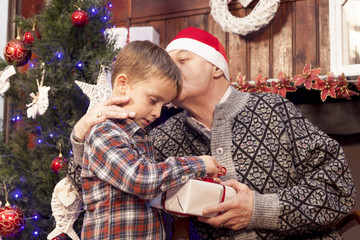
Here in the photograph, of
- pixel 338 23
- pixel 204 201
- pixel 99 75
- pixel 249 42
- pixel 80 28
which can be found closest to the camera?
pixel 204 201

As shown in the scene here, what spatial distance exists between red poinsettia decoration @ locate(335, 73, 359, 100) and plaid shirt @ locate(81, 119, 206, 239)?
1.53 meters

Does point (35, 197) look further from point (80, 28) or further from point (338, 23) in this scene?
point (338, 23)

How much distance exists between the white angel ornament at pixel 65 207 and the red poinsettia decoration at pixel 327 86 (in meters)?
1.57

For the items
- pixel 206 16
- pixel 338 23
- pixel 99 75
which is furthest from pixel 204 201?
pixel 206 16

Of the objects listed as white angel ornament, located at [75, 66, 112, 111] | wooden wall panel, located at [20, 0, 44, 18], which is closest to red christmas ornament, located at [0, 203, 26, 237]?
white angel ornament, located at [75, 66, 112, 111]

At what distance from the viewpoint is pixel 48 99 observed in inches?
97.3

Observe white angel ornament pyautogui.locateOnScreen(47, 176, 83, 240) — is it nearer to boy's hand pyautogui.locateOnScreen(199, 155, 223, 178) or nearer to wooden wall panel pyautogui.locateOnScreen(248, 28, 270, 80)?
boy's hand pyautogui.locateOnScreen(199, 155, 223, 178)

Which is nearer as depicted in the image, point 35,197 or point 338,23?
point 35,197

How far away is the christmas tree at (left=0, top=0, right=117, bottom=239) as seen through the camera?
2441 mm

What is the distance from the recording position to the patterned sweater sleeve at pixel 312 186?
1.55 meters

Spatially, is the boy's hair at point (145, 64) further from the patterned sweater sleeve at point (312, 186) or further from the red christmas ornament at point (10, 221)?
the red christmas ornament at point (10, 221)

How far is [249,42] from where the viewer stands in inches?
138

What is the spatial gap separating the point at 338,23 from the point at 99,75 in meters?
1.87

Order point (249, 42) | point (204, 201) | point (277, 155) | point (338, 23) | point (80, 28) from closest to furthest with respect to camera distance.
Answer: point (204, 201) < point (277, 155) < point (80, 28) < point (338, 23) < point (249, 42)
